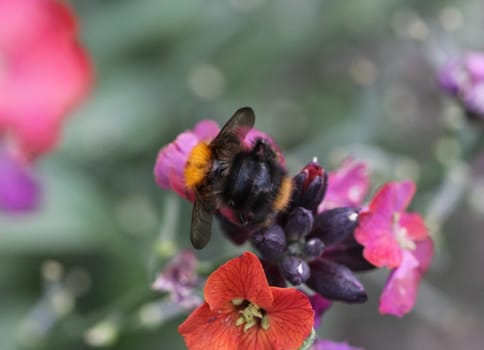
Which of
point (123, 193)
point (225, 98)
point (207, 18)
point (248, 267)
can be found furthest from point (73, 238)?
point (248, 267)

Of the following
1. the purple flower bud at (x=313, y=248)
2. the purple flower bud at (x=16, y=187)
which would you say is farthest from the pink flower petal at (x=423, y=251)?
the purple flower bud at (x=16, y=187)

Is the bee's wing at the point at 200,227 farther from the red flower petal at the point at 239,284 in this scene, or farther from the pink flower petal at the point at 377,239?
the pink flower petal at the point at 377,239

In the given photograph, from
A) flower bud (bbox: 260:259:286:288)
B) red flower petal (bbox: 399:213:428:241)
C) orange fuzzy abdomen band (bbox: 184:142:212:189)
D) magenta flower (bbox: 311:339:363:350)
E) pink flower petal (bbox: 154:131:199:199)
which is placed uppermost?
pink flower petal (bbox: 154:131:199:199)

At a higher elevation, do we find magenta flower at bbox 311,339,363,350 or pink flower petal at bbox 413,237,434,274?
pink flower petal at bbox 413,237,434,274

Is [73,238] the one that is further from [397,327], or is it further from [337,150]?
[397,327]

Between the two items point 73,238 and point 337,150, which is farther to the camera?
point 73,238

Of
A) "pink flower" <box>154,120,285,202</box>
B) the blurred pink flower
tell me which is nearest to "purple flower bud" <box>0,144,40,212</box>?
the blurred pink flower

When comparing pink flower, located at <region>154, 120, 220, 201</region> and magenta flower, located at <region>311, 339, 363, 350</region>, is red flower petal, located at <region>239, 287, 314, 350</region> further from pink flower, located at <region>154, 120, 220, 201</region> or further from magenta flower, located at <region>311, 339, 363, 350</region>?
pink flower, located at <region>154, 120, 220, 201</region>

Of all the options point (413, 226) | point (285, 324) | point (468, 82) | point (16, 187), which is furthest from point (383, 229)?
point (16, 187)
